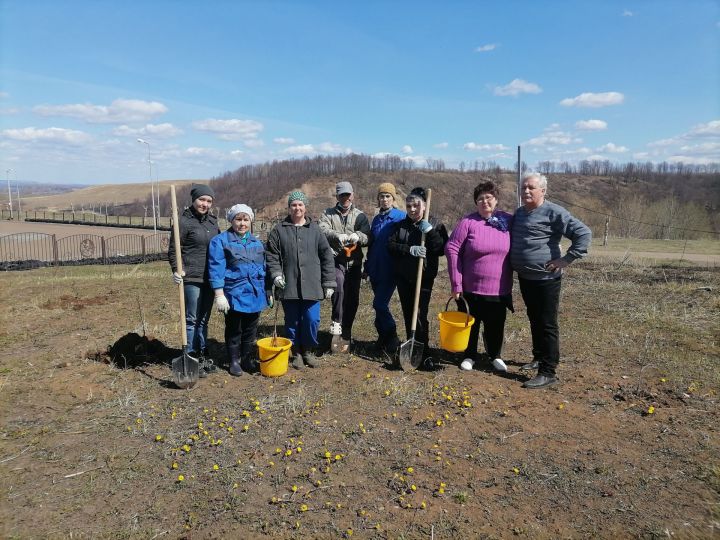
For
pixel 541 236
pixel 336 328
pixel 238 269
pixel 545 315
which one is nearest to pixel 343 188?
pixel 238 269

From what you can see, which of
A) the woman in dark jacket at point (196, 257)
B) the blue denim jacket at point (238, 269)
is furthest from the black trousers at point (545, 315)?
the woman in dark jacket at point (196, 257)

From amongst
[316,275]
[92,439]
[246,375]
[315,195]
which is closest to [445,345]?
[316,275]

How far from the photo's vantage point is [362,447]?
3525 mm

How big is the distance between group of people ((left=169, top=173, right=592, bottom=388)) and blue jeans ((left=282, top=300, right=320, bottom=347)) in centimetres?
1

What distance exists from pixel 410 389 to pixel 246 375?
1806 mm

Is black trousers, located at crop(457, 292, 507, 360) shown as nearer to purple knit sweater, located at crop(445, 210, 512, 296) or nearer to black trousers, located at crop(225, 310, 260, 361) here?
purple knit sweater, located at crop(445, 210, 512, 296)

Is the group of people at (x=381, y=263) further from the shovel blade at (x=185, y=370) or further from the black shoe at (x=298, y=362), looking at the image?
the shovel blade at (x=185, y=370)

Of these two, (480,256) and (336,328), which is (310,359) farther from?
(480,256)

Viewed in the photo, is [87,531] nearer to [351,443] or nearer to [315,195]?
[351,443]

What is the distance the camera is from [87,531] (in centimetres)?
Result: 266

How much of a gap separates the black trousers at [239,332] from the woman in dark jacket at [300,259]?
44 cm

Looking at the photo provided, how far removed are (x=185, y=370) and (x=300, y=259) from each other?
1621 mm

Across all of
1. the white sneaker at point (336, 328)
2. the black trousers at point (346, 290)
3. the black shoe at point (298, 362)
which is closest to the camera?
the black shoe at point (298, 362)

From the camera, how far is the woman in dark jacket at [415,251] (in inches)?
187
